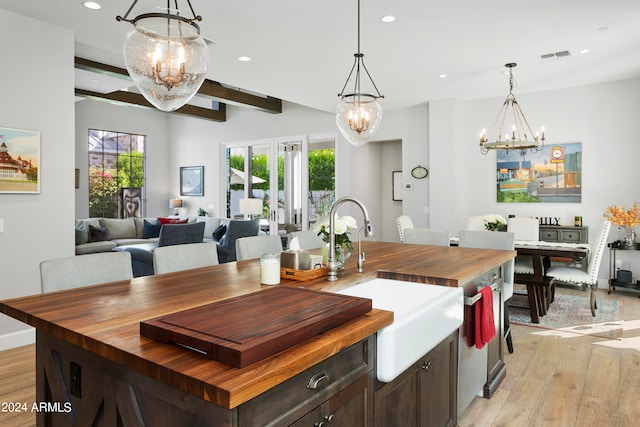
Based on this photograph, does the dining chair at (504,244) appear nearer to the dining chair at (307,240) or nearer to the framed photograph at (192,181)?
the dining chair at (307,240)

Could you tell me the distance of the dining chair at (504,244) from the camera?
127 inches

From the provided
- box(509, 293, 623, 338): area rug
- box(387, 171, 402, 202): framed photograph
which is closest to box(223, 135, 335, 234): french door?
box(387, 171, 402, 202): framed photograph

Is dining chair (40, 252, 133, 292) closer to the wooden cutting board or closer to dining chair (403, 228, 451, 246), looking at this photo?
the wooden cutting board

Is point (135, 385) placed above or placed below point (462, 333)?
above

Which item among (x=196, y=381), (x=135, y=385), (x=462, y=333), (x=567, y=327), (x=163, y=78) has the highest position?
(x=163, y=78)

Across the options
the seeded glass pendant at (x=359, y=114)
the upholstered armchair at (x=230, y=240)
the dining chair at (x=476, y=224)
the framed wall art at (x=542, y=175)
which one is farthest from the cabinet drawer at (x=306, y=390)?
the framed wall art at (x=542, y=175)

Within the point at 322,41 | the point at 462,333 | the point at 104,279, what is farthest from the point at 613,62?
the point at 104,279

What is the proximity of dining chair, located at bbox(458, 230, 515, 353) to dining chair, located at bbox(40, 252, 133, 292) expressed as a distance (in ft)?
8.46

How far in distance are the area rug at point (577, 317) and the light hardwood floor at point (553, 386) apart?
0.22m

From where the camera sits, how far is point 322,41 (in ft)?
13.8

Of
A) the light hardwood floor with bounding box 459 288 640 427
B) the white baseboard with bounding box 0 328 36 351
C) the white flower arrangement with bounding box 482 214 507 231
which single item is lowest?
the light hardwood floor with bounding box 459 288 640 427

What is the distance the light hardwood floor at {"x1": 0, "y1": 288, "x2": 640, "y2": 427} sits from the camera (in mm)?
2445

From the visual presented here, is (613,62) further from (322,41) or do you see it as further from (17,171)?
(17,171)

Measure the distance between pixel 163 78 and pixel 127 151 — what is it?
332 inches
